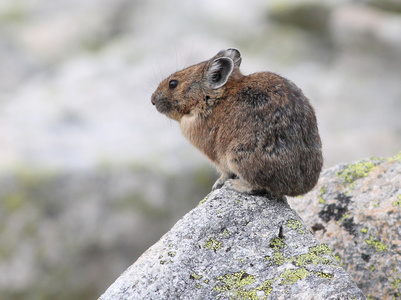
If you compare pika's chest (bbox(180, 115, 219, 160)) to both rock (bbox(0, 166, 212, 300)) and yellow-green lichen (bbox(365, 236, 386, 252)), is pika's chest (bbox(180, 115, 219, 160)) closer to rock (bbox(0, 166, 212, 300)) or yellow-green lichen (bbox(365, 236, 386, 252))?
yellow-green lichen (bbox(365, 236, 386, 252))

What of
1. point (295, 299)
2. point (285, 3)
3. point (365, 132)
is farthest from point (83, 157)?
point (295, 299)

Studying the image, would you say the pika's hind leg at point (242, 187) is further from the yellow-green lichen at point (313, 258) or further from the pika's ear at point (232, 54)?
the pika's ear at point (232, 54)

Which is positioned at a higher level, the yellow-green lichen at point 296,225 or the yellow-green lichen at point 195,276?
the yellow-green lichen at point 296,225

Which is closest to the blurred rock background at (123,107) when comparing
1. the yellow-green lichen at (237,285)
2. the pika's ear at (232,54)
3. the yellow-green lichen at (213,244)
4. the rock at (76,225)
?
the rock at (76,225)

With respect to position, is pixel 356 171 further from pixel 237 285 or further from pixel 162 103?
pixel 237 285

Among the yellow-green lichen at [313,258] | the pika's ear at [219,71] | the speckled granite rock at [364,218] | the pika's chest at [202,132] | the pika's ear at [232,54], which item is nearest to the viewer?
the yellow-green lichen at [313,258]

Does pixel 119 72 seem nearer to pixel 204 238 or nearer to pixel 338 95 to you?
pixel 338 95
